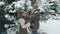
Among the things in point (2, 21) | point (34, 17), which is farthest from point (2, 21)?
point (34, 17)

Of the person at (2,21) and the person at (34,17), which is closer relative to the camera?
the person at (2,21)

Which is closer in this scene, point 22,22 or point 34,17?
point 22,22

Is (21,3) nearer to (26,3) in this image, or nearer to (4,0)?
(26,3)

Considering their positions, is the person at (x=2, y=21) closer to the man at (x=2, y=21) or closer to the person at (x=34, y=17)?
the man at (x=2, y=21)

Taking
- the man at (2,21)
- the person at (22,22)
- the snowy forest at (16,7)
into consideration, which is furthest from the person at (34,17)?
the man at (2,21)

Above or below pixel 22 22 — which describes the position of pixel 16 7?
above

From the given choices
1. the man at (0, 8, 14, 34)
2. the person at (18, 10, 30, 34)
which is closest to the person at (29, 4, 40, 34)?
the person at (18, 10, 30, 34)

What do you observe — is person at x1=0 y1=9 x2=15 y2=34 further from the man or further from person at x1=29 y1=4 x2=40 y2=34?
person at x1=29 y1=4 x2=40 y2=34

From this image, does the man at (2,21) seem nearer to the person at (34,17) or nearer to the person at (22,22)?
the person at (22,22)

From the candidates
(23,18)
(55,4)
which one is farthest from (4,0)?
(55,4)

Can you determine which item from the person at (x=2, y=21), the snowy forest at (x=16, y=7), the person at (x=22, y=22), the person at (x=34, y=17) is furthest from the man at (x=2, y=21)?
the person at (x=34, y=17)

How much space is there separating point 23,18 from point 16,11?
34 centimetres

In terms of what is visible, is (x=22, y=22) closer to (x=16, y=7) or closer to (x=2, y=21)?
(x=16, y=7)

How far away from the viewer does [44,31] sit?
22.7ft
